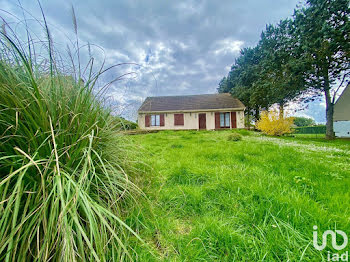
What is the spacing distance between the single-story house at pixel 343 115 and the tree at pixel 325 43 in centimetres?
367

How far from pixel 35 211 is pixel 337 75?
16.1m

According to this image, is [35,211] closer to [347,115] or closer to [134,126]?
[134,126]

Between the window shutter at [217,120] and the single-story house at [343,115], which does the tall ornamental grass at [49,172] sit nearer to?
the window shutter at [217,120]

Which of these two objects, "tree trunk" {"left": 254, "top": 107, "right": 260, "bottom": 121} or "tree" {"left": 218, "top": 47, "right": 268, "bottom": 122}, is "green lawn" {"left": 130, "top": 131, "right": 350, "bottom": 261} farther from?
"tree trunk" {"left": 254, "top": 107, "right": 260, "bottom": 121}

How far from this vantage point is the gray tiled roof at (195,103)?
51.9ft

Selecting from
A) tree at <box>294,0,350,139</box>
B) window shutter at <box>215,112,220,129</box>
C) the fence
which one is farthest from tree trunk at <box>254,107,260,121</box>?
tree at <box>294,0,350,139</box>

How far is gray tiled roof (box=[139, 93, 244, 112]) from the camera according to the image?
1580 centimetres

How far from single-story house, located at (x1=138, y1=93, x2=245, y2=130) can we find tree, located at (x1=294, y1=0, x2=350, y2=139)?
20.0 feet

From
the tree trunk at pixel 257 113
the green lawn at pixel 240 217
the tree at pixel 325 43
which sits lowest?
the green lawn at pixel 240 217

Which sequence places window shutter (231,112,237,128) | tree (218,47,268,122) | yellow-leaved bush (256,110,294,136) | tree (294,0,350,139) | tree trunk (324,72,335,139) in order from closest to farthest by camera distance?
tree (294,0,350,139), yellow-leaved bush (256,110,294,136), tree trunk (324,72,335,139), window shutter (231,112,237,128), tree (218,47,268,122)

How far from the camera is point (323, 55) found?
909 cm

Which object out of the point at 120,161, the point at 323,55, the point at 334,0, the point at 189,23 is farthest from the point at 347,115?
the point at 120,161

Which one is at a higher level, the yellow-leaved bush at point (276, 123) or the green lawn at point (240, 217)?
the yellow-leaved bush at point (276, 123)

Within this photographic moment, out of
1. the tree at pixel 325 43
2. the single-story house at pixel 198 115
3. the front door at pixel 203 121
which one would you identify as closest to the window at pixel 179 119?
the single-story house at pixel 198 115
